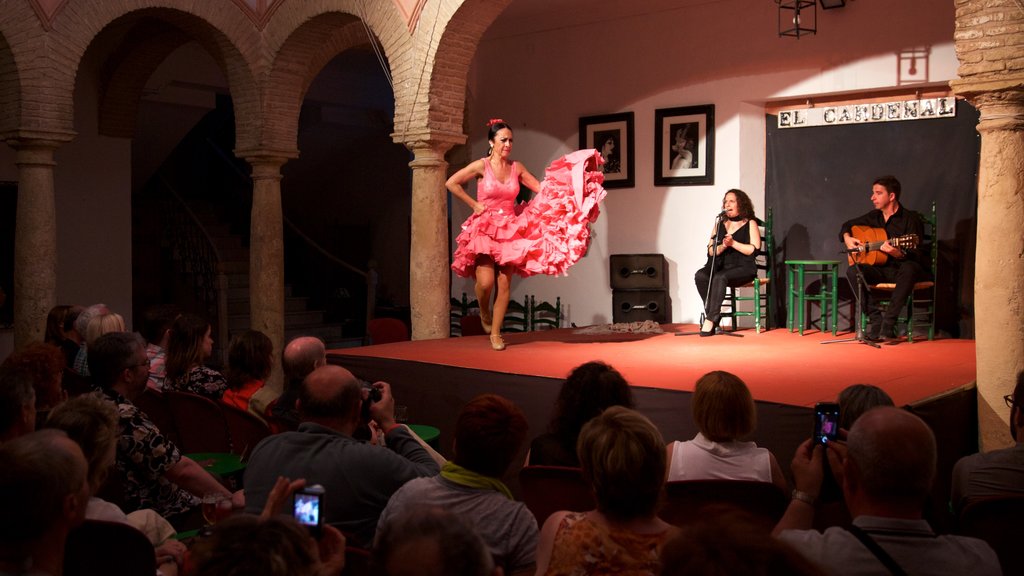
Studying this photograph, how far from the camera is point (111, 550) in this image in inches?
85.6

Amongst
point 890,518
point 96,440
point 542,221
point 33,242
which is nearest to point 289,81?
point 33,242

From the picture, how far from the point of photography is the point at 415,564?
1.42 m

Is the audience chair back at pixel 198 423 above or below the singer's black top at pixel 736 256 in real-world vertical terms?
below

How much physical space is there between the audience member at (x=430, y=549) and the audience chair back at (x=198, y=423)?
2968 millimetres

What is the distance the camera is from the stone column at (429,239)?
25.6 ft

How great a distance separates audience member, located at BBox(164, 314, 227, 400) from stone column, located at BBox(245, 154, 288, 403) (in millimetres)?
4304

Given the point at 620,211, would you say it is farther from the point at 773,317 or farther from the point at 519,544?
the point at 519,544

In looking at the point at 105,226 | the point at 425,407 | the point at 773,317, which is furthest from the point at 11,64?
the point at 773,317

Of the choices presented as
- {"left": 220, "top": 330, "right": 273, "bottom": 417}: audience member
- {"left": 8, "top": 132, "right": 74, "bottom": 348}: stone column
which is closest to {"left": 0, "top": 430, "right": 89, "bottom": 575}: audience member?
{"left": 220, "top": 330, "right": 273, "bottom": 417}: audience member

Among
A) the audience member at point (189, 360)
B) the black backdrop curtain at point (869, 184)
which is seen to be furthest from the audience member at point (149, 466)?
the black backdrop curtain at point (869, 184)

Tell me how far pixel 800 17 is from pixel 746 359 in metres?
3.79

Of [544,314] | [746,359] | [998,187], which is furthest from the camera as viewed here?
[544,314]

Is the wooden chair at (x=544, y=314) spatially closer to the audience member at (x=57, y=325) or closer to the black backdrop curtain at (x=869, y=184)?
the black backdrop curtain at (x=869, y=184)

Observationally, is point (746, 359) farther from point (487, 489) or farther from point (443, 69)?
point (487, 489)
